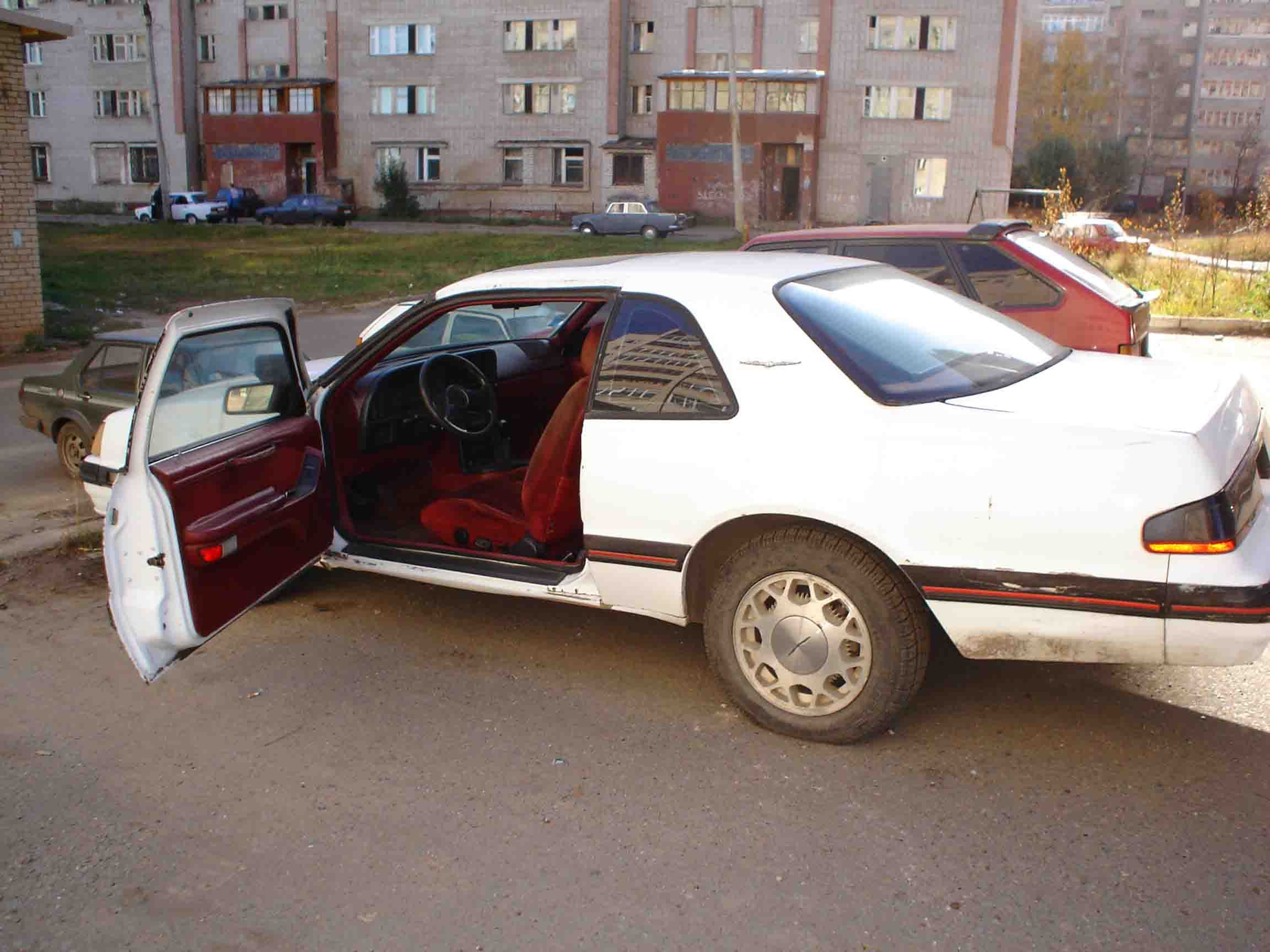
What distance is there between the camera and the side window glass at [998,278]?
797 centimetres

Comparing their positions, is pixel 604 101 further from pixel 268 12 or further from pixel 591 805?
pixel 591 805

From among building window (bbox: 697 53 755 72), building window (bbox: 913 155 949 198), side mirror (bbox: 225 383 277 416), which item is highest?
building window (bbox: 697 53 755 72)

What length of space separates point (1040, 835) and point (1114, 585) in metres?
0.76

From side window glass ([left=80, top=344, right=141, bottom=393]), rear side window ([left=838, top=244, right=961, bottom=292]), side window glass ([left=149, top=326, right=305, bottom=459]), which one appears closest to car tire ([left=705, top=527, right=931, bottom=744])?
side window glass ([left=149, top=326, right=305, bottom=459])

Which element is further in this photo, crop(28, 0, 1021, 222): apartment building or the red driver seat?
crop(28, 0, 1021, 222): apartment building

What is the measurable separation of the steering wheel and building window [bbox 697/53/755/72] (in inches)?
1974

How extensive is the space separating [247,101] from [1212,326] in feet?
175

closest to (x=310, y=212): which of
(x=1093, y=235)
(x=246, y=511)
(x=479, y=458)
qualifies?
(x=1093, y=235)

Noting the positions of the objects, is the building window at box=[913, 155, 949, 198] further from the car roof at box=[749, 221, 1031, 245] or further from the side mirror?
the side mirror

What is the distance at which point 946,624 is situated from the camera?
146 inches

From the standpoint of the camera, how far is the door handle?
4363 mm

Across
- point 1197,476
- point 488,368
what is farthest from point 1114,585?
point 488,368

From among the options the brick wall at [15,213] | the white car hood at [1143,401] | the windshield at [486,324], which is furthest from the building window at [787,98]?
the white car hood at [1143,401]

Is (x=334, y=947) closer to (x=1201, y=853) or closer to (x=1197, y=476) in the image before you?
(x=1201, y=853)
